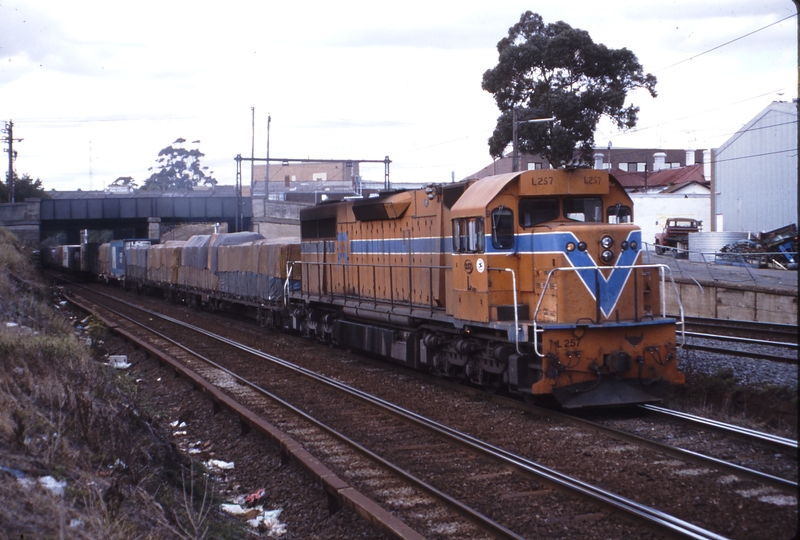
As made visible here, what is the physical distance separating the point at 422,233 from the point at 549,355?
4512 mm

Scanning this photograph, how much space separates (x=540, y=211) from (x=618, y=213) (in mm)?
1261

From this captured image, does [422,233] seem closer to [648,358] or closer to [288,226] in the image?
[648,358]

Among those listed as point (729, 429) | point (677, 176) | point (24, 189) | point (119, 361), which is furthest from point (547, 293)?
point (24, 189)

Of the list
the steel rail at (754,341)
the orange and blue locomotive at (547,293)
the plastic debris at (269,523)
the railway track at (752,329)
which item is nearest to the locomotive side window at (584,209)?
the orange and blue locomotive at (547,293)

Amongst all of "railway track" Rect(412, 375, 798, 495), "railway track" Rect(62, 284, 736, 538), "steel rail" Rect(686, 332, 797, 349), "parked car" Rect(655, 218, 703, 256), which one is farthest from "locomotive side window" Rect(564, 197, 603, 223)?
"parked car" Rect(655, 218, 703, 256)

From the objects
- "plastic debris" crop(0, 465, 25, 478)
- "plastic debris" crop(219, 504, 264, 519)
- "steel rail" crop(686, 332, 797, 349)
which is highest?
"plastic debris" crop(0, 465, 25, 478)

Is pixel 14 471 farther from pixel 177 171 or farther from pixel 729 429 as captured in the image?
pixel 177 171

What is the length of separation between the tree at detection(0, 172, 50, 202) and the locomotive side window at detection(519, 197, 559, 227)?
2838 inches

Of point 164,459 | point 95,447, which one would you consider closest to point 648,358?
point 164,459

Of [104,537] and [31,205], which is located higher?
[31,205]

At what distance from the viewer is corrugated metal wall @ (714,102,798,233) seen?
116ft

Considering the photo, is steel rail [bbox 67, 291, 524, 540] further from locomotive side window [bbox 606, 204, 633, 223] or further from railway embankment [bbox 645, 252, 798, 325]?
railway embankment [bbox 645, 252, 798, 325]

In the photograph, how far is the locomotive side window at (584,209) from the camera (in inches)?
419

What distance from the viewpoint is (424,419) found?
9891 millimetres
